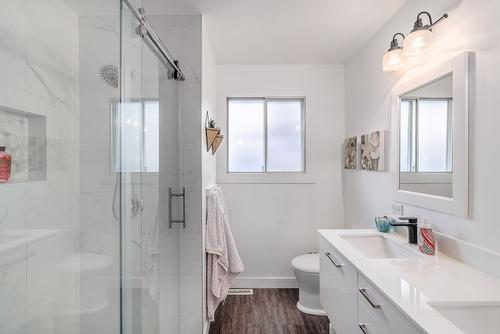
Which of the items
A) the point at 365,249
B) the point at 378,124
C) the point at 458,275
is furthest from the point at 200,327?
the point at 378,124

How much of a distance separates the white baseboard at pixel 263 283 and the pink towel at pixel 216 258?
753mm

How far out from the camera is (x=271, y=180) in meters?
3.00

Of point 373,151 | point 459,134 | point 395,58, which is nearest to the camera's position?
point 459,134

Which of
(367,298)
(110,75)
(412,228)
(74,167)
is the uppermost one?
(110,75)

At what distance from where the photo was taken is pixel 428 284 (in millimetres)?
1090

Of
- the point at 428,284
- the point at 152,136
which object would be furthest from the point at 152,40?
the point at 428,284

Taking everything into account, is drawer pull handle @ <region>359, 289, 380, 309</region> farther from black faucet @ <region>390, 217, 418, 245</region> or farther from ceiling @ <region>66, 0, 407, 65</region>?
ceiling @ <region>66, 0, 407, 65</region>

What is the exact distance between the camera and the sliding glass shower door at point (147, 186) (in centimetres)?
131

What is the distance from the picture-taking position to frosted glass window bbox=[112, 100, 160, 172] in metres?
1.27

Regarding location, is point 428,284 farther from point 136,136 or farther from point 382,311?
point 136,136

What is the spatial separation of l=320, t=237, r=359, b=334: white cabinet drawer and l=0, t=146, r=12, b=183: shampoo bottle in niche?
154 cm

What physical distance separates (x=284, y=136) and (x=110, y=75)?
214 cm

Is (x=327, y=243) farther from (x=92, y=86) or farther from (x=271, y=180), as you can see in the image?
(x=92, y=86)

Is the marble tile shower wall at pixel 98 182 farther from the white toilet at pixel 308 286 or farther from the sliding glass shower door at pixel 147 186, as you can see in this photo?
the white toilet at pixel 308 286
